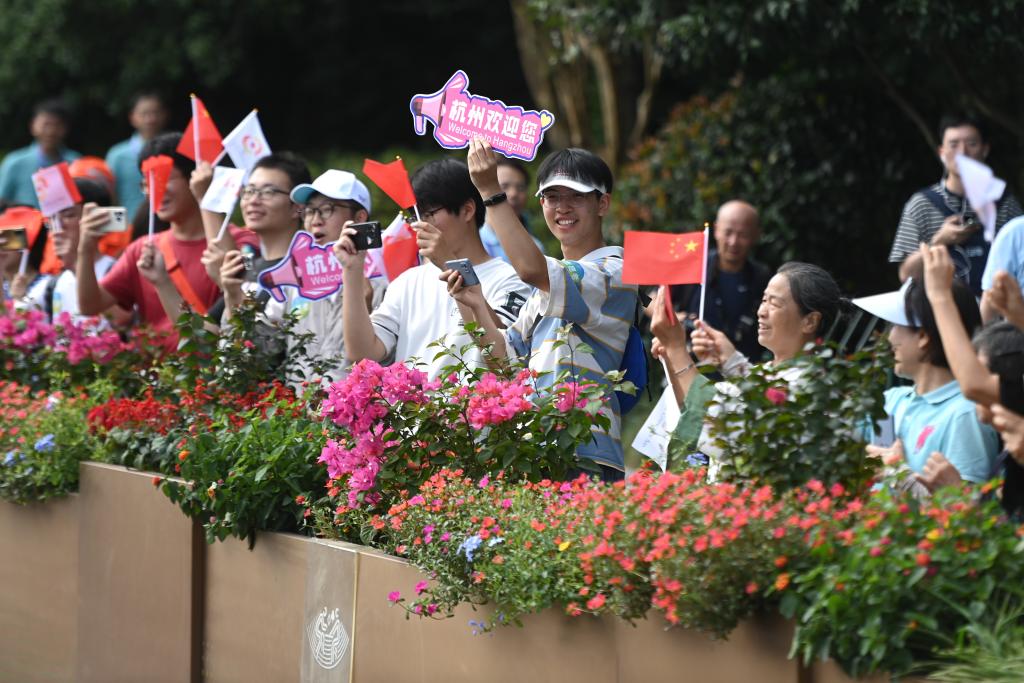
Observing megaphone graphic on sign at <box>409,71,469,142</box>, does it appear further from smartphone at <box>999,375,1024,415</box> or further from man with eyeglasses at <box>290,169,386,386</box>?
smartphone at <box>999,375,1024,415</box>

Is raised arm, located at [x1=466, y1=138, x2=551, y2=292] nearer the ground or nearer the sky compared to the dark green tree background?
nearer the ground

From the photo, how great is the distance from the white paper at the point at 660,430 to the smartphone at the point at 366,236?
4.13 ft

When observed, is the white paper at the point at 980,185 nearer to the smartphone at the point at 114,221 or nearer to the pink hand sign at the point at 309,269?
the pink hand sign at the point at 309,269

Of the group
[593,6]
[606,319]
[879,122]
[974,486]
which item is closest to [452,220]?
Answer: [606,319]

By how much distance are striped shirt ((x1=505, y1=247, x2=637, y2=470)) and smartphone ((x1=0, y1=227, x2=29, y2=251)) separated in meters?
4.28

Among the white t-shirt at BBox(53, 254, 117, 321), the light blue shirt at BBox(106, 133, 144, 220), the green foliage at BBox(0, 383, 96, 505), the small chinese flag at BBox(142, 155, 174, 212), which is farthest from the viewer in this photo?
the light blue shirt at BBox(106, 133, 144, 220)

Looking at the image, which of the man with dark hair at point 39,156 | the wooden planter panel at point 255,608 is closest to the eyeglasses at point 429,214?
the wooden planter panel at point 255,608

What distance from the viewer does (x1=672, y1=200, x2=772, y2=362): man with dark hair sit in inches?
310

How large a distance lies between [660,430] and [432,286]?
1114 mm

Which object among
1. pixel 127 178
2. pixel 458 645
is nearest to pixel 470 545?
pixel 458 645

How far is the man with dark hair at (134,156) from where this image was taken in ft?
35.6

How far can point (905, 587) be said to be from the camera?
330cm

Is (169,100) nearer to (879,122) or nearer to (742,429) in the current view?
(879,122)

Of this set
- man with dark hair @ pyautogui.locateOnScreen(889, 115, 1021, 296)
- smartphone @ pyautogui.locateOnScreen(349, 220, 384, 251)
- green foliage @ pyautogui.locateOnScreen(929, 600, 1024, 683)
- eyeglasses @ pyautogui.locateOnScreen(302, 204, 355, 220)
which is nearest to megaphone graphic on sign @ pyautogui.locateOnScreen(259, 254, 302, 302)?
eyeglasses @ pyautogui.locateOnScreen(302, 204, 355, 220)
